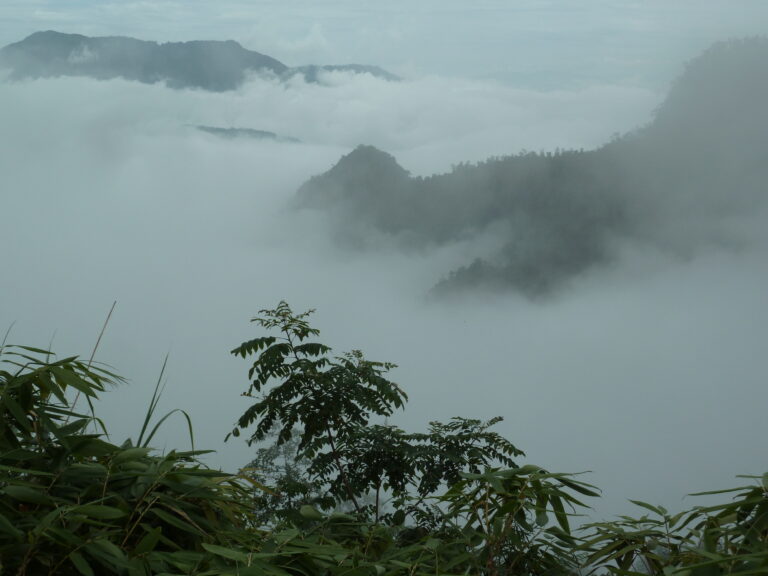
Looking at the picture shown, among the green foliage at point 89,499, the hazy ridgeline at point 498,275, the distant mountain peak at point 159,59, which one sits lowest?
the green foliage at point 89,499

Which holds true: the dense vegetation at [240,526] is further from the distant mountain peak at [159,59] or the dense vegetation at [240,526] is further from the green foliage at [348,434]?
the distant mountain peak at [159,59]

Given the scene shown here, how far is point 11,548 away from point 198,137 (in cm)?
8496

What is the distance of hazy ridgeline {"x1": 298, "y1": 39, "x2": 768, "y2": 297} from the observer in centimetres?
4653

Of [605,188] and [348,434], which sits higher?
[605,188]

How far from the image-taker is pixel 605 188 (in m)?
48.0

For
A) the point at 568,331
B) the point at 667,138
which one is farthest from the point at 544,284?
the point at 667,138

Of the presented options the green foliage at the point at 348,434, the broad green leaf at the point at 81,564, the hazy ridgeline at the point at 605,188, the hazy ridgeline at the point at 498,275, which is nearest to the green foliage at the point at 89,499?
the broad green leaf at the point at 81,564

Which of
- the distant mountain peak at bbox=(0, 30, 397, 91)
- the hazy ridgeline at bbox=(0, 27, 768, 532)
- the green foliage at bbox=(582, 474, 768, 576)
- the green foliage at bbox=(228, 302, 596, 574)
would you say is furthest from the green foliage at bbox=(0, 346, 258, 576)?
the distant mountain peak at bbox=(0, 30, 397, 91)

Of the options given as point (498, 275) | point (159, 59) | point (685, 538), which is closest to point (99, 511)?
point (685, 538)

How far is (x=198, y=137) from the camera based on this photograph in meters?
81.1

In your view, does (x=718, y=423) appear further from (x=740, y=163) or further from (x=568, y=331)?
(x=740, y=163)

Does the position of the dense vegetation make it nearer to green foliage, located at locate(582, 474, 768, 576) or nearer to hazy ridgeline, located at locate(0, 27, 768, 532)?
green foliage, located at locate(582, 474, 768, 576)

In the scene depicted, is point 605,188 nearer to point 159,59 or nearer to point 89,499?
point 159,59

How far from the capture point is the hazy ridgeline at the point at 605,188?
153 feet
